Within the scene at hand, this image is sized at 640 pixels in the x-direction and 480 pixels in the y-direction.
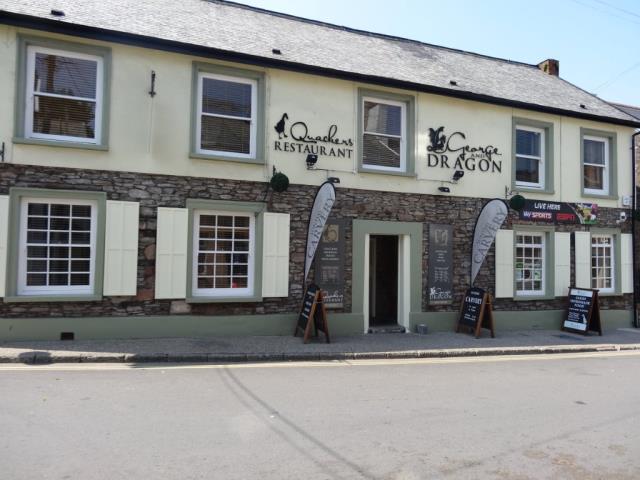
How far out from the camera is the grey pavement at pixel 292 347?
318 inches

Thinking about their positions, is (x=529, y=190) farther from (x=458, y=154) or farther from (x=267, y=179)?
(x=267, y=179)

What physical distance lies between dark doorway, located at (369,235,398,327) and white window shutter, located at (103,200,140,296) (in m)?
5.90

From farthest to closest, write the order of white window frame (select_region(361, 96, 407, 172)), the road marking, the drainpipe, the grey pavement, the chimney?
the chimney, the drainpipe, white window frame (select_region(361, 96, 407, 172)), the grey pavement, the road marking

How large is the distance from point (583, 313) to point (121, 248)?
37.1 feet

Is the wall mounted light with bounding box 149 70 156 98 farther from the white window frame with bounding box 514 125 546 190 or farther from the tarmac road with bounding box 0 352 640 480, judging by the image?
the white window frame with bounding box 514 125 546 190

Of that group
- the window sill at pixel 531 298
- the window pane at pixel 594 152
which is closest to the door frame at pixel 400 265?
the window sill at pixel 531 298

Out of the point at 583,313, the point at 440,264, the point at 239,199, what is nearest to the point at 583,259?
the point at 583,313

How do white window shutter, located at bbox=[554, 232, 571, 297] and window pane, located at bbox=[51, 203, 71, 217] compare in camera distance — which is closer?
window pane, located at bbox=[51, 203, 71, 217]

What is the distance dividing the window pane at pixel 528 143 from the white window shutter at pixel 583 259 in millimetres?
2615

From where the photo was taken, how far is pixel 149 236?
9711mm

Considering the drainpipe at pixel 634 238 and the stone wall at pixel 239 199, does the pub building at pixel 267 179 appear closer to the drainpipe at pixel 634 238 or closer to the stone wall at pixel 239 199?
the stone wall at pixel 239 199

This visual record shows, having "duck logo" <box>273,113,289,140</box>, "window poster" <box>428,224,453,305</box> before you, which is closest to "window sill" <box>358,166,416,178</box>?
"window poster" <box>428,224,453,305</box>

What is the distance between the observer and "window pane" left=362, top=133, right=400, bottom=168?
11.7m

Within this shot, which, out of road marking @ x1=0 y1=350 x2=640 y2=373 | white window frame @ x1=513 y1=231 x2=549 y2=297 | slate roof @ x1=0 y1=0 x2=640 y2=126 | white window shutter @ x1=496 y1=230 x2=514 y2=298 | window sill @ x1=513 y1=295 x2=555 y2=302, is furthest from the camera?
white window frame @ x1=513 y1=231 x2=549 y2=297
